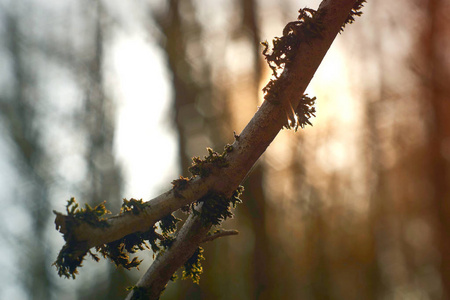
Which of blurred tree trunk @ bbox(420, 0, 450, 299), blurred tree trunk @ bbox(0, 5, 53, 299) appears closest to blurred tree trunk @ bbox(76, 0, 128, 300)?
blurred tree trunk @ bbox(0, 5, 53, 299)

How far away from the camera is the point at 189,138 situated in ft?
30.3

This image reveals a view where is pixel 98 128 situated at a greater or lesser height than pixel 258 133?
greater

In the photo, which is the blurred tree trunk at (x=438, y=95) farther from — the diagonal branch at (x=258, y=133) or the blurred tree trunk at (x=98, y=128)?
the diagonal branch at (x=258, y=133)

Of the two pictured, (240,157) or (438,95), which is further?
(438,95)

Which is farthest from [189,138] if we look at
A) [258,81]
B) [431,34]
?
[431,34]

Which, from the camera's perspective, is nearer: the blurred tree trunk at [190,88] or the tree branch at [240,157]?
the tree branch at [240,157]

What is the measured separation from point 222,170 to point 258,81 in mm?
8394

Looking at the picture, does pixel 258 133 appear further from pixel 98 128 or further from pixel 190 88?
pixel 98 128

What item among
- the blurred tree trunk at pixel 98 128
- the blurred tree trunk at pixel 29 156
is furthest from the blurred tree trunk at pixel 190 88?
the blurred tree trunk at pixel 29 156

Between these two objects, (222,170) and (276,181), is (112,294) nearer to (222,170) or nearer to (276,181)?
(276,181)

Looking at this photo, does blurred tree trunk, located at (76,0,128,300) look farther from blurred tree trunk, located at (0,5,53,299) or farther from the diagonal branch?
the diagonal branch

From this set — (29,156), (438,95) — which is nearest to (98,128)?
(29,156)

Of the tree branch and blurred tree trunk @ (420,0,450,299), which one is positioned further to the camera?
blurred tree trunk @ (420,0,450,299)

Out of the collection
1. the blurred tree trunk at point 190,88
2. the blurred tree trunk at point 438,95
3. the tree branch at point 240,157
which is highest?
the blurred tree trunk at point 438,95
